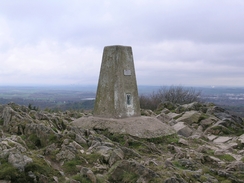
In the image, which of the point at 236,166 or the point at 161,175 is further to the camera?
the point at 236,166

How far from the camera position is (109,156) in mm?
8320

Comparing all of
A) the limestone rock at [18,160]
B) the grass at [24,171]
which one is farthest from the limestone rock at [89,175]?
the limestone rock at [18,160]

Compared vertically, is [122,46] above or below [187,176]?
above

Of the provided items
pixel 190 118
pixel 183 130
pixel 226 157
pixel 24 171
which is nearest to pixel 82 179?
pixel 24 171

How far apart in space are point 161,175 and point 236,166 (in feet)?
9.62

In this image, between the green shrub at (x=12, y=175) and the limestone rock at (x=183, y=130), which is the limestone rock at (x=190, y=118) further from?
the green shrub at (x=12, y=175)

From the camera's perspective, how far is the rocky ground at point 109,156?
670 cm

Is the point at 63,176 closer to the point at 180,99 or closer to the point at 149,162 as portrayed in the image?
the point at 149,162

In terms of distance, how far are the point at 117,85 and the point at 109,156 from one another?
18.8 feet

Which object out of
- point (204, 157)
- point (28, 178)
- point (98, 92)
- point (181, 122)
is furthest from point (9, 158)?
point (181, 122)

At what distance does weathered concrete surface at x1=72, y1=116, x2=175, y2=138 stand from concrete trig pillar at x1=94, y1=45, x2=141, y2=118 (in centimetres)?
46

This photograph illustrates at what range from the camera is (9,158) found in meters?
6.60

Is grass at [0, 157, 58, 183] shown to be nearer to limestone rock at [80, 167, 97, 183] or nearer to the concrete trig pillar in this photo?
limestone rock at [80, 167, 97, 183]

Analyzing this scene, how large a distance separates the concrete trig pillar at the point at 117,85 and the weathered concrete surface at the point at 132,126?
1.49 feet
